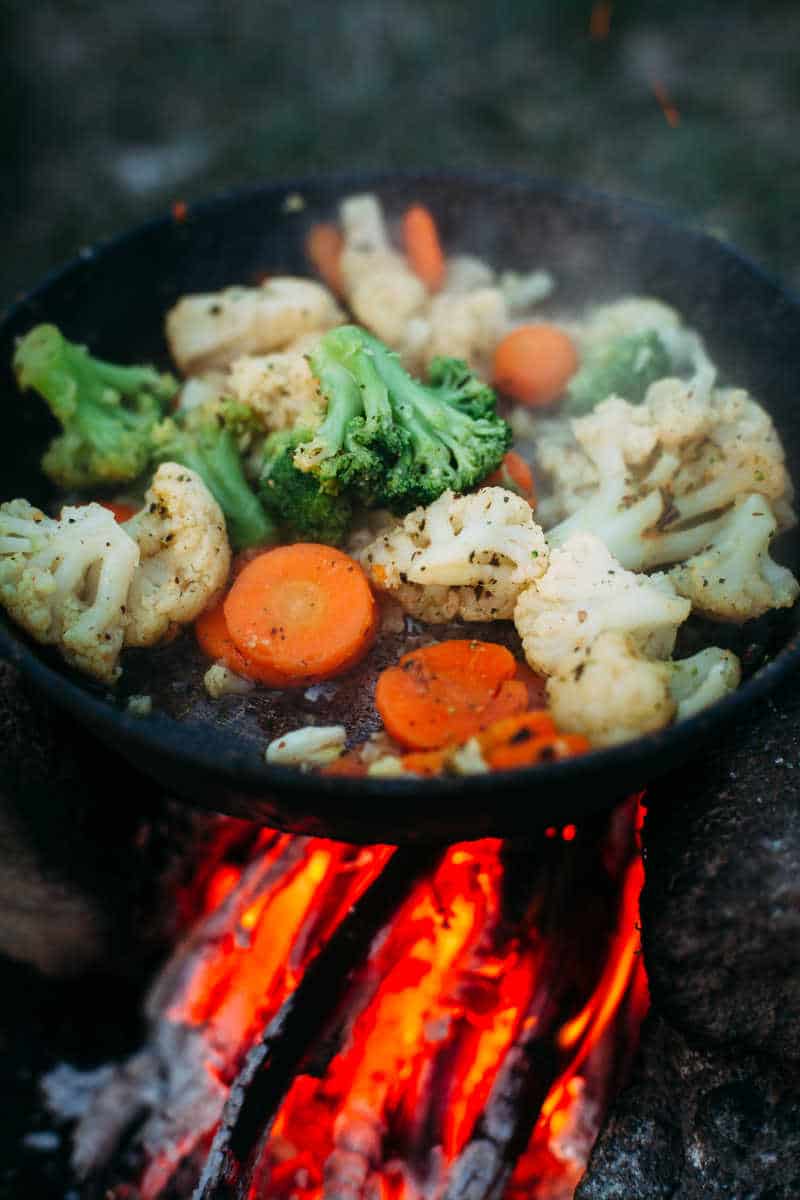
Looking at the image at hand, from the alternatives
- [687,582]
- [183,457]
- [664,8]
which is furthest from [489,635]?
[664,8]

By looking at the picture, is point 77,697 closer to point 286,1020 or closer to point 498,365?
point 286,1020

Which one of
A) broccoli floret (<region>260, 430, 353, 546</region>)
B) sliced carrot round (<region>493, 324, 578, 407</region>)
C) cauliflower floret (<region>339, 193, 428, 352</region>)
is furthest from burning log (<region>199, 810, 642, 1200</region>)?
cauliflower floret (<region>339, 193, 428, 352</region>)

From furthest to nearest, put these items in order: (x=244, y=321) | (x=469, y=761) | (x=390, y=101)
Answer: (x=390, y=101), (x=244, y=321), (x=469, y=761)

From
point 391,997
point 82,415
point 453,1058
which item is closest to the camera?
point 453,1058

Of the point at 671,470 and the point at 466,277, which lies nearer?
the point at 671,470

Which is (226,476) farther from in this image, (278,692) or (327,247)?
(327,247)

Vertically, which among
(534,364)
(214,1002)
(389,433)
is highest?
(389,433)

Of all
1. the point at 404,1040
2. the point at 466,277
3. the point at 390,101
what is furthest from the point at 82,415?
the point at 390,101
